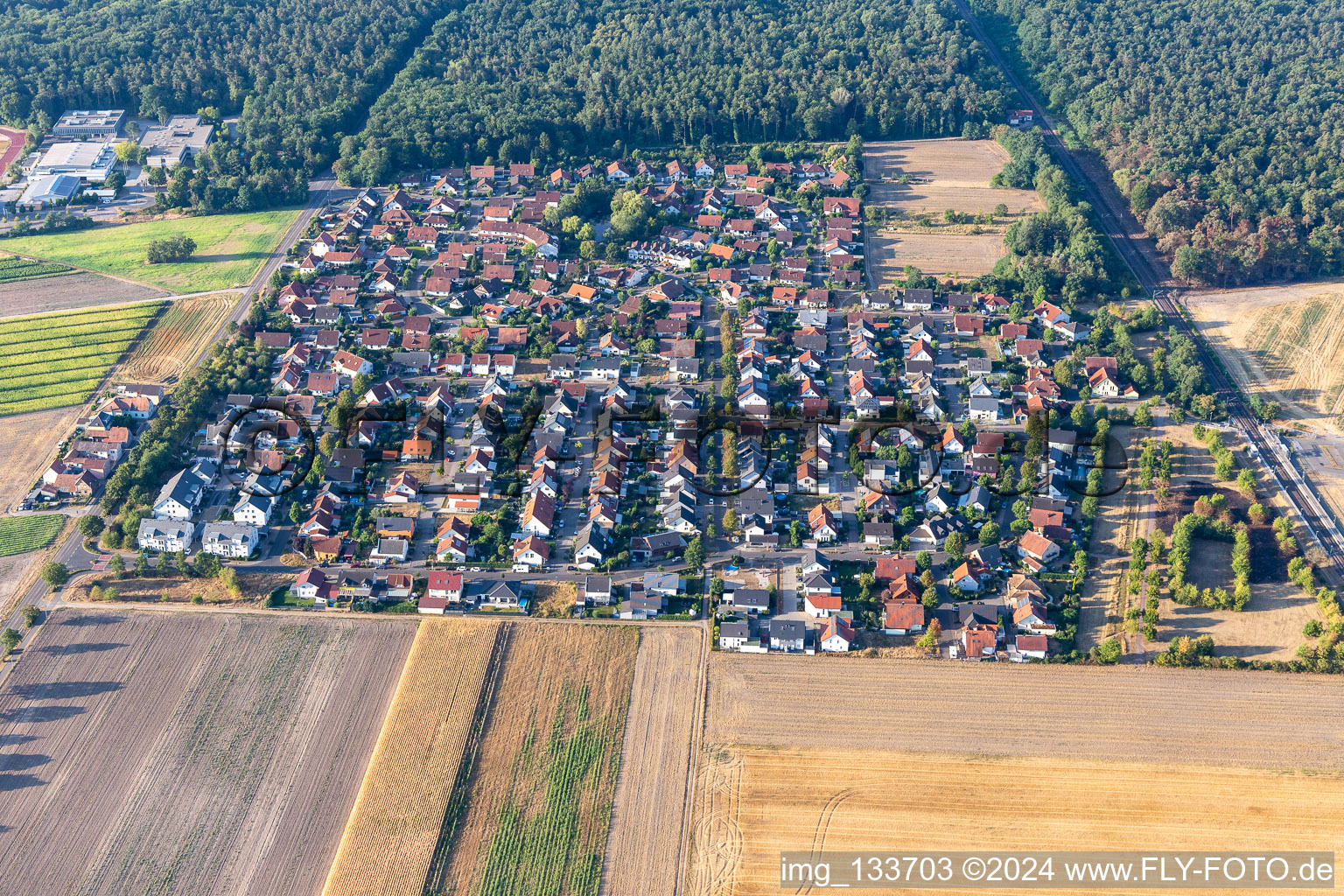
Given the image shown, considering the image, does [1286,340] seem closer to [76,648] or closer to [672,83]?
[672,83]

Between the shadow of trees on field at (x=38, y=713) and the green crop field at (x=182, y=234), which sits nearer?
the shadow of trees on field at (x=38, y=713)

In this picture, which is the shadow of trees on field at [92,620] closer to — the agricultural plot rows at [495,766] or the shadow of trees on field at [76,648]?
A: the shadow of trees on field at [76,648]

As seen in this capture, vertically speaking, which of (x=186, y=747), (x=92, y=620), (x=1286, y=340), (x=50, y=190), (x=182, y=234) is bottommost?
(x=1286, y=340)

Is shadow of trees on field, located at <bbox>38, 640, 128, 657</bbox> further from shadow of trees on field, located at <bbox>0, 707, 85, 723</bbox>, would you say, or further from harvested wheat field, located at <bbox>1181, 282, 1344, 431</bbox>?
harvested wheat field, located at <bbox>1181, 282, 1344, 431</bbox>

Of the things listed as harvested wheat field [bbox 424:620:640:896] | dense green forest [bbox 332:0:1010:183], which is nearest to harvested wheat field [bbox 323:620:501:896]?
harvested wheat field [bbox 424:620:640:896]

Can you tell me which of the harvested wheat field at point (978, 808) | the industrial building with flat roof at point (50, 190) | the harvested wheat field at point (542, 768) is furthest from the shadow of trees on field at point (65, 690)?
the industrial building with flat roof at point (50, 190)

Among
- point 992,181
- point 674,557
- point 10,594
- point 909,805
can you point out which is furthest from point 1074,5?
point 10,594

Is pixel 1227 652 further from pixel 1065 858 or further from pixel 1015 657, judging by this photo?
pixel 1065 858

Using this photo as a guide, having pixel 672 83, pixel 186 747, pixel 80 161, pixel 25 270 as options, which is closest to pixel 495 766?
pixel 186 747
